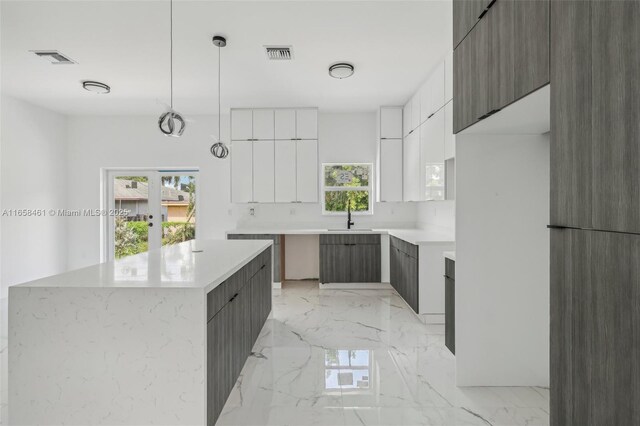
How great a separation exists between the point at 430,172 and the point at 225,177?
334 centimetres

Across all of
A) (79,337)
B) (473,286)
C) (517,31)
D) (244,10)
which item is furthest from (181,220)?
(517,31)

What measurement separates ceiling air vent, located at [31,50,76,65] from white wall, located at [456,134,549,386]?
3847mm

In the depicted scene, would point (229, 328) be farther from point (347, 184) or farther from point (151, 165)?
point (151, 165)

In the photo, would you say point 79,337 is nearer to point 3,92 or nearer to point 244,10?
point 244,10

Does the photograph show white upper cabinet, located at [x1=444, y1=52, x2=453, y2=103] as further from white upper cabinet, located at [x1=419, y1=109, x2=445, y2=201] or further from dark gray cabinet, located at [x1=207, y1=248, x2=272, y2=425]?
dark gray cabinet, located at [x1=207, y1=248, x2=272, y2=425]

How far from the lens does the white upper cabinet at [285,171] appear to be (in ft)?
17.5

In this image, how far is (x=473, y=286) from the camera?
7.63 ft

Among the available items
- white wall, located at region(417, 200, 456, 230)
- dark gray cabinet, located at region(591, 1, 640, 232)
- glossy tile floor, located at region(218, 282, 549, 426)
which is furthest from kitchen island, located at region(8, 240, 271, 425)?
white wall, located at region(417, 200, 456, 230)

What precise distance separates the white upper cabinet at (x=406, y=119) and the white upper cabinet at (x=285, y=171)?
165 cm

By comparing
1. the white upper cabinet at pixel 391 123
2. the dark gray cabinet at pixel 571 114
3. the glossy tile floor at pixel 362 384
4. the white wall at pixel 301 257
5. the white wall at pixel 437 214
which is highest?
the white upper cabinet at pixel 391 123

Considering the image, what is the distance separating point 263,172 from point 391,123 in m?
2.08

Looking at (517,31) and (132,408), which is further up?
(517,31)

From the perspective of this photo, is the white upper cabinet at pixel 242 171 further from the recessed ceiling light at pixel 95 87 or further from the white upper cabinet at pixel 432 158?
the white upper cabinet at pixel 432 158

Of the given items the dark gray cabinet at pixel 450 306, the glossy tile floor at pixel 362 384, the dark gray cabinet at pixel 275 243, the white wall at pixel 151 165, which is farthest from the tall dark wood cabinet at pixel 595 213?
the white wall at pixel 151 165
